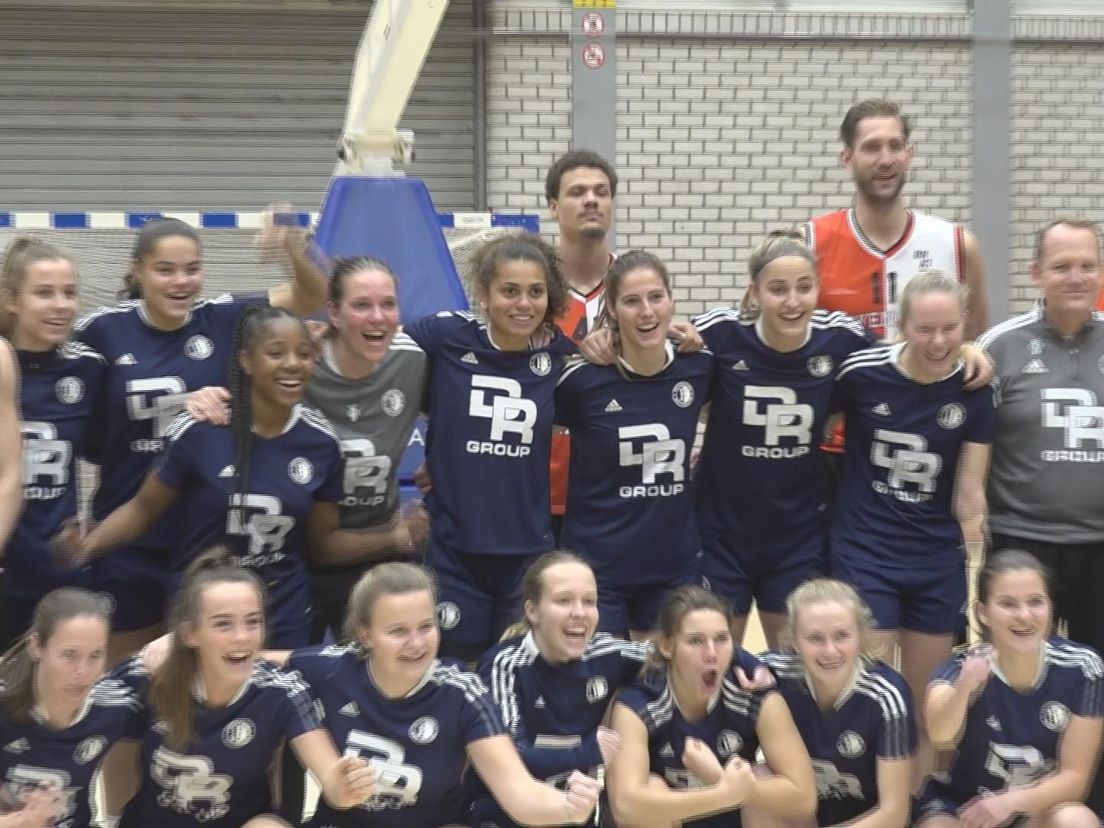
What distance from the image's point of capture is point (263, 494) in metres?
4.10

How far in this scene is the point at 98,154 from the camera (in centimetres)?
1112

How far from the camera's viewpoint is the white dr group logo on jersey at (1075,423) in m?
4.46

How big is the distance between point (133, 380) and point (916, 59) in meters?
9.08

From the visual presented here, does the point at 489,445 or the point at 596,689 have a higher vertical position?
the point at 489,445

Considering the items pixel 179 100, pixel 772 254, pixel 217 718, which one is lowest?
pixel 217 718

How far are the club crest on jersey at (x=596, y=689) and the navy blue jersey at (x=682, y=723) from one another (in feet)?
0.20

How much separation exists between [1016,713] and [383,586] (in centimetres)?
189

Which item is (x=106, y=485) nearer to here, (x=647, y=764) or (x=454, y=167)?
(x=647, y=764)

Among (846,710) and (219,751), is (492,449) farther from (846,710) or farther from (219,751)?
(846,710)

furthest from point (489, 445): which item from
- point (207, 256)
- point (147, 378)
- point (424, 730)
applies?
point (207, 256)

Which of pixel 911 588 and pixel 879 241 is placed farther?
pixel 879 241

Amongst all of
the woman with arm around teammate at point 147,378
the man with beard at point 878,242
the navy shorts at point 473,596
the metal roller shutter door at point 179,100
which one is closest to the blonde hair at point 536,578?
the navy shorts at point 473,596

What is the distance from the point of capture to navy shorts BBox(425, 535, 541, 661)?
4250 millimetres

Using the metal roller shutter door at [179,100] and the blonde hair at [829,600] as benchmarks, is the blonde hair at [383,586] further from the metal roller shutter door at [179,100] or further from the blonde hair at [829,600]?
the metal roller shutter door at [179,100]
